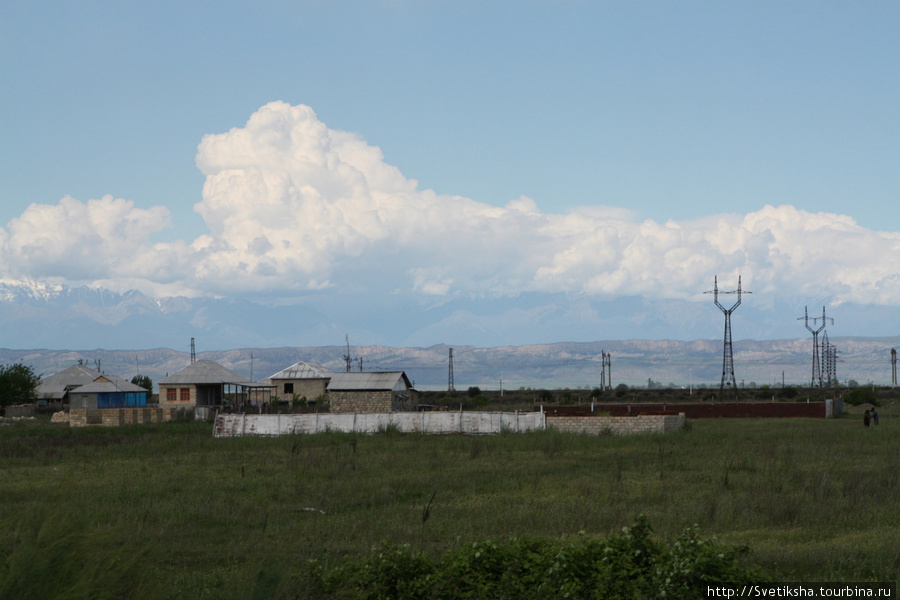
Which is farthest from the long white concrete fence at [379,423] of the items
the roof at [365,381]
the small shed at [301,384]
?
the small shed at [301,384]

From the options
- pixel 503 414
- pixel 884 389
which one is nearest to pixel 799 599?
pixel 503 414

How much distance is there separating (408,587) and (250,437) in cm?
2819

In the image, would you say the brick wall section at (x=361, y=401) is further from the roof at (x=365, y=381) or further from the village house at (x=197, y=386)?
the village house at (x=197, y=386)

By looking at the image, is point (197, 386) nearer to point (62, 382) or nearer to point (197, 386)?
point (197, 386)

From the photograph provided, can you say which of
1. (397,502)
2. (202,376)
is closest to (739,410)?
(397,502)

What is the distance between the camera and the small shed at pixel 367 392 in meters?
56.7

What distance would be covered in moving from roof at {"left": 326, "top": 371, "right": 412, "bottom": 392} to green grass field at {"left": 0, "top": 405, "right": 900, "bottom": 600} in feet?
77.1

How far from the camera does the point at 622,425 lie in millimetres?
36156

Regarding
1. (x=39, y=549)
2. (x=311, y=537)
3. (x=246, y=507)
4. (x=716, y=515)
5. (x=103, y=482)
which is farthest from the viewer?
(x=103, y=482)

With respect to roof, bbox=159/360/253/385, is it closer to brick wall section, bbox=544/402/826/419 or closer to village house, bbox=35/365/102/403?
brick wall section, bbox=544/402/826/419

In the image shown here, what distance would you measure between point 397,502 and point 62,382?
3735 inches

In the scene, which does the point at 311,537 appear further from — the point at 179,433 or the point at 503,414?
the point at 179,433

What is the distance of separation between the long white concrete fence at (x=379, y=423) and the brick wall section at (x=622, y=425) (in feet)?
5.56

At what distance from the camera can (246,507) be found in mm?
17688
